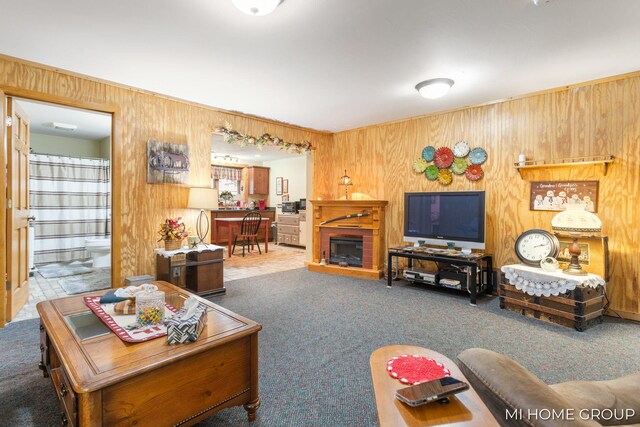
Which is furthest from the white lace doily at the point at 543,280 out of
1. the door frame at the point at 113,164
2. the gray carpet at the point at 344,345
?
the door frame at the point at 113,164

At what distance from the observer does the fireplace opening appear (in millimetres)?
4891

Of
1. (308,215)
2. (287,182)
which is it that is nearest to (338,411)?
(308,215)

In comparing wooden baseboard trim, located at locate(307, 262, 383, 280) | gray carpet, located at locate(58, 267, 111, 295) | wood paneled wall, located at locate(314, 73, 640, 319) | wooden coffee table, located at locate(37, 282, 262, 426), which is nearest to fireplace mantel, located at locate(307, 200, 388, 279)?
wooden baseboard trim, located at locate(307, 262, 383, 280)

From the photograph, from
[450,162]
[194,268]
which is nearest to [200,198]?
[194,268]

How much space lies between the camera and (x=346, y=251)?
5.03 m

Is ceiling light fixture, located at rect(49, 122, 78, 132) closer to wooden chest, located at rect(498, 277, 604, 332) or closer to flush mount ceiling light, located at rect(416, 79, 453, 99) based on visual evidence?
flush mount ceiling light, located at rect(416, 79, 453, 99)

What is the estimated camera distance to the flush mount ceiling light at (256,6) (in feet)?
6.25

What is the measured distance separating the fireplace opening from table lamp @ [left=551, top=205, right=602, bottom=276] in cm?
249

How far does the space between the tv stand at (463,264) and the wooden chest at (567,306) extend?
15.8 inches

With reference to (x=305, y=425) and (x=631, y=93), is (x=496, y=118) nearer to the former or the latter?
(x=631, y=93)

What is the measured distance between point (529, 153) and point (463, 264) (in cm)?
147

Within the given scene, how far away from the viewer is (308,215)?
570 cm

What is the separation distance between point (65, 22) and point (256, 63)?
139 cm

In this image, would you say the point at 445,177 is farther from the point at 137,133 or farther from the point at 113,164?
the point at 113,164
